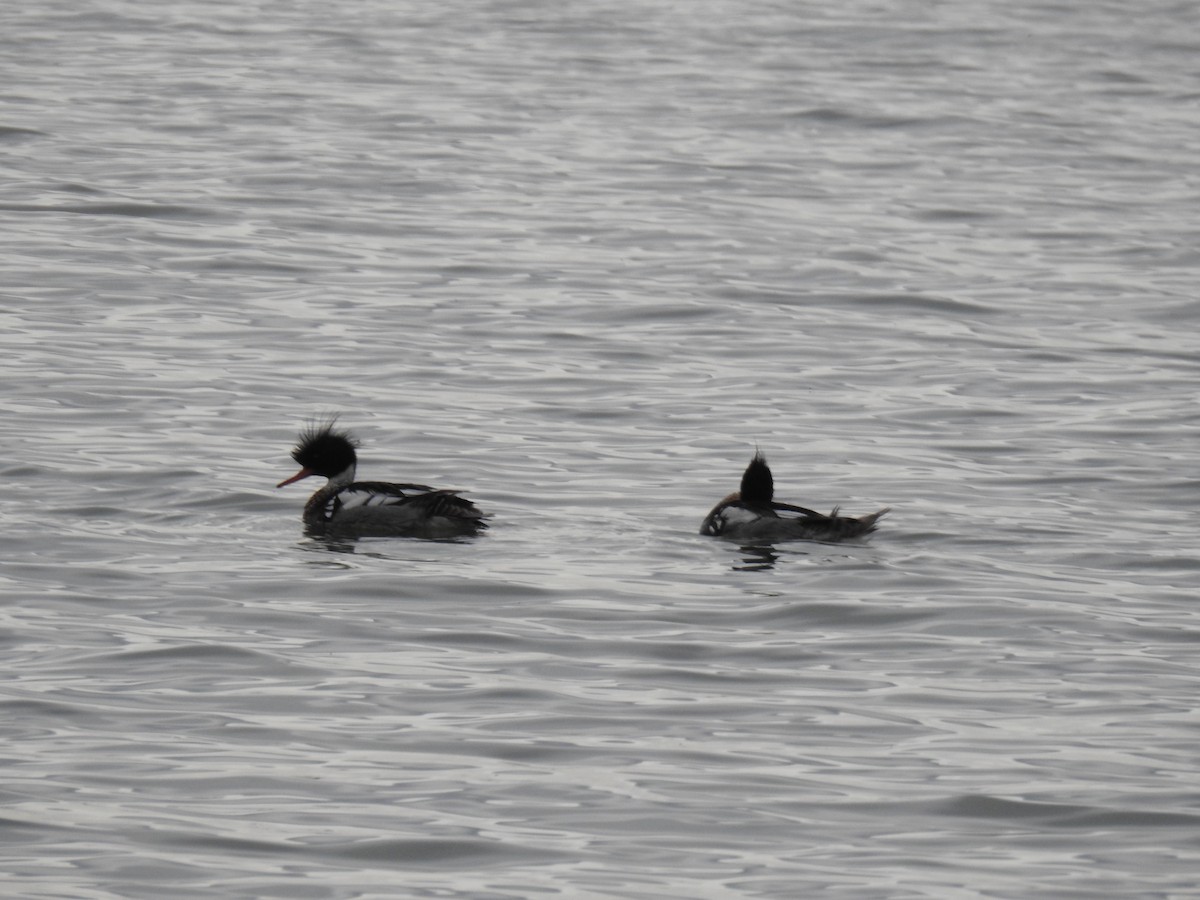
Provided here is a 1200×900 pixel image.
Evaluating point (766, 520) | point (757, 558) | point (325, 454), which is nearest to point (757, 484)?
point (766, 520)

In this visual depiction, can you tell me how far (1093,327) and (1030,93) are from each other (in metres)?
14.8

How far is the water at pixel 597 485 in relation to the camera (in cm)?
835

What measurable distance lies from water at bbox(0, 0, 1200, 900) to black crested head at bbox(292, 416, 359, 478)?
38 centimetres

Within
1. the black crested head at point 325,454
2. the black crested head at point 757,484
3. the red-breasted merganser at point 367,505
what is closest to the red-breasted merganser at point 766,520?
the black crested head at point 757,484

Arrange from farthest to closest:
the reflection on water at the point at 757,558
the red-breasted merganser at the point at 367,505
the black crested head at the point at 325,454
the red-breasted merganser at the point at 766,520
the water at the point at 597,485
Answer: the black crested head at the point at 325,454, the red-breasted merganser at the point at 367,505, the red-breasted merganser at the point at 766,520, the reflection on water at the point at 757,558, the water at the point at 597,485

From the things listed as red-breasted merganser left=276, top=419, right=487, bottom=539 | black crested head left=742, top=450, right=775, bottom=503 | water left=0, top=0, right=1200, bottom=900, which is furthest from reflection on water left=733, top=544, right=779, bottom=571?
red-breasted merganser left=276, top=419, right=487, bottom=539

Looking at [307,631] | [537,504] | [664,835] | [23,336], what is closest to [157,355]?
[23,336]

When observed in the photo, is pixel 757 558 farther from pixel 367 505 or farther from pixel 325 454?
pixel 325 454

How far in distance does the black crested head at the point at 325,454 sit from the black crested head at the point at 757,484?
2.40m

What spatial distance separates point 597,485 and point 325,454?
1650 mm

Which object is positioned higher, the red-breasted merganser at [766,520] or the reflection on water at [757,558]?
the red-breasted merganser at [766,520]

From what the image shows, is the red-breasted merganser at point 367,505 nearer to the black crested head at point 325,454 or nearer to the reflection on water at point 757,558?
the black crested head at point 325,454

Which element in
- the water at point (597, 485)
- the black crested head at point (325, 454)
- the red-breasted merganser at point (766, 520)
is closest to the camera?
the water at point (597, 485)

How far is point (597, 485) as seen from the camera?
14438 mm
